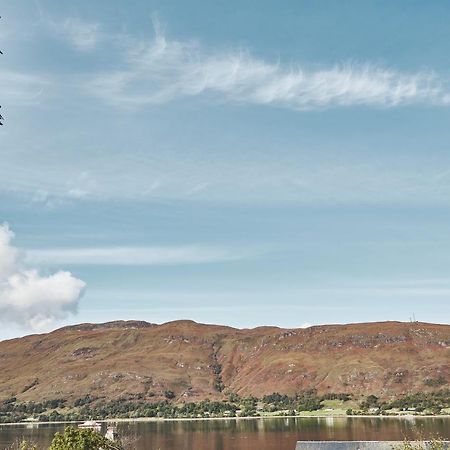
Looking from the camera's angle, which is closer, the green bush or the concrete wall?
the green bush

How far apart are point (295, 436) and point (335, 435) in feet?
43.9

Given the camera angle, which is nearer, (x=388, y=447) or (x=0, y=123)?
(x=0, y=123)

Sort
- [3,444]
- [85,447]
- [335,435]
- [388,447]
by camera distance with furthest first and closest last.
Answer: [3,444], [335,435], [388,447], [85,447]

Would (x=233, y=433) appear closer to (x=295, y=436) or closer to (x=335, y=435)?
(x=295, y=436)

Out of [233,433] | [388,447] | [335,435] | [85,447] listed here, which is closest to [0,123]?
[85,447]

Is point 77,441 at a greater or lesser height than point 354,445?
greater

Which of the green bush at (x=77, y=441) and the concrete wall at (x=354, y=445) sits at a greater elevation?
the green bush at (x=77, y=441)

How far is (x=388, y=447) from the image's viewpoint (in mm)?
95750

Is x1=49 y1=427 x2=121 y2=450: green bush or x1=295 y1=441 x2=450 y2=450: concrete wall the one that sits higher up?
x1=49 y1=427 x2=121 y2=450: green bush

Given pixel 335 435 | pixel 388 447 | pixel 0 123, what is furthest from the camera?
pixel 335 435

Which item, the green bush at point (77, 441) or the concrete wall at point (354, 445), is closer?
the green bush at point (77, 441)

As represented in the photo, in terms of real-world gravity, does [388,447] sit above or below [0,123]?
below

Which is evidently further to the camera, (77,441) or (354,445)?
(354,445)

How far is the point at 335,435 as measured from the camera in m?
166
